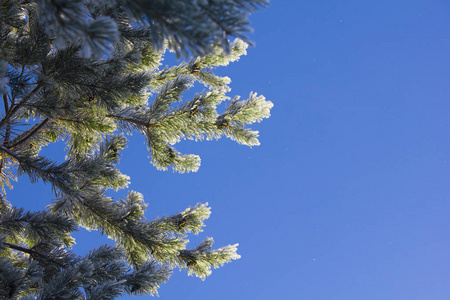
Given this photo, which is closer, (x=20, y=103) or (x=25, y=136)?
(x=20, y=103)

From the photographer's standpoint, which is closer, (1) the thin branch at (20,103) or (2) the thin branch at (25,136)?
(1) the thin branch at (20,103)

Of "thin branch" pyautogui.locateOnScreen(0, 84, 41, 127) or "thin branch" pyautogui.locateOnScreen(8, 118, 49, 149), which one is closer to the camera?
"thin branch" pyautogui.locateOnScreen(0, 84, 41, 127)

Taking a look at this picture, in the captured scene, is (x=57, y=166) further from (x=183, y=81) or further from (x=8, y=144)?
(x=183, y=81)

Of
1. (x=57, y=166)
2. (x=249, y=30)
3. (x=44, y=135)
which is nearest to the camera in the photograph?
(x=249, y=30)

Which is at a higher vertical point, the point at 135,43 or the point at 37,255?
the point at 135,43

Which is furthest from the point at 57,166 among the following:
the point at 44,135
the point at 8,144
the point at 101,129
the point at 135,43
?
the point at 135,43

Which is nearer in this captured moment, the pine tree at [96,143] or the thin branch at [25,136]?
the pine tree at [96,143]

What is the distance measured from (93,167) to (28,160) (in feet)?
2.41

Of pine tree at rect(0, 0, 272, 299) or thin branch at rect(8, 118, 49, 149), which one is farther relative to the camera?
thin branch at rect(8, 118, 49, 149)

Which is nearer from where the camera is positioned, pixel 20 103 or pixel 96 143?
pixel 20 103

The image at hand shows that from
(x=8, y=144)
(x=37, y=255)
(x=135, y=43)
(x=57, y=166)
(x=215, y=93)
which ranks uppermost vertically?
(x=135, y=43)

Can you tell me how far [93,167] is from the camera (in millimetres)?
3992

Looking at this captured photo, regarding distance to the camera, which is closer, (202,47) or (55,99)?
(202,47)

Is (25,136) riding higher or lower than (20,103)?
higher
